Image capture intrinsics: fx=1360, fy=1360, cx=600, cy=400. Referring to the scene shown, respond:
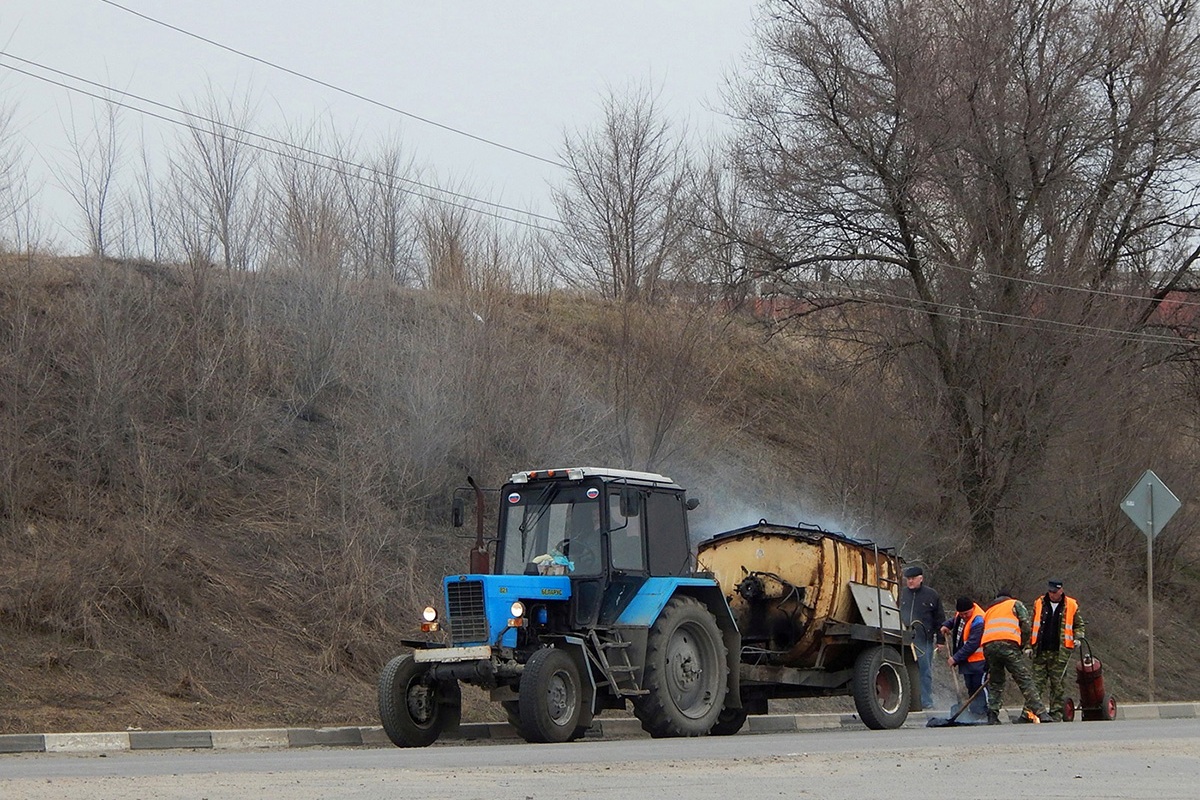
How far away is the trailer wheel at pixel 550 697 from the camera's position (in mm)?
11852

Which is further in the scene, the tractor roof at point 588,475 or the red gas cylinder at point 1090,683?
the red gas cylinder at point 1090,683

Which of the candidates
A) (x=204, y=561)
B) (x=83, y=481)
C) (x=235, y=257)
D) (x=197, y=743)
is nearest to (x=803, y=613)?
(x=197, y=743)

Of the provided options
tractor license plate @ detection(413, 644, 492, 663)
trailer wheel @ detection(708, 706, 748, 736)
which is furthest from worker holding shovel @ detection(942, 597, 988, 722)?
tractor license plate @ detection(413, 644, 492, 663)

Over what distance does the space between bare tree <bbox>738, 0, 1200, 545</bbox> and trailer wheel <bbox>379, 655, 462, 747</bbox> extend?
14626 mm

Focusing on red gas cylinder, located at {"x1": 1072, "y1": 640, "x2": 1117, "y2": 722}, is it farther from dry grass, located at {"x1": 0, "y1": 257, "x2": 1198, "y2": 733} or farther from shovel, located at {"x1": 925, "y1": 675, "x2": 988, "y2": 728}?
dry grass, located at {"x1": 0, "y1": 257, "x2": 1198, "y2": 733}

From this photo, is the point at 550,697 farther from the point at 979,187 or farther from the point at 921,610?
the point at 979,187

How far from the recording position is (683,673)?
44.4ft

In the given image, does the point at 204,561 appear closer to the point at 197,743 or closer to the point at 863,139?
the point at 197,743

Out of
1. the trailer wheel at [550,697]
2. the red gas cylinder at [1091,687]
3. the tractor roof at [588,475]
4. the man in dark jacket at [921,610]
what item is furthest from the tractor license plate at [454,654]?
the red gas cylinder at [1091,687]

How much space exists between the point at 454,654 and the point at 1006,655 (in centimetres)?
689

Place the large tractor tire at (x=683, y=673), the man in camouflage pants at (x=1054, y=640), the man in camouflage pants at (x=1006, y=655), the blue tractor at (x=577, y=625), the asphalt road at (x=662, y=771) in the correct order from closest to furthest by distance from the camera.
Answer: the asphalt road at (x=662, y=771) → the blue tractor at (x=577, y=625) → the large tractor tire at (x=683, y=673) → the man in camouflage pants at (x=1006, y=655) → the man in camouflage pants at (x=1054, y=640)

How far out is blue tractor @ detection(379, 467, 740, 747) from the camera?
12.4 meters

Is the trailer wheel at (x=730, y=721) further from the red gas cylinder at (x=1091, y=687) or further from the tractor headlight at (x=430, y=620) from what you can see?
the red gas cylinder at (x=1091, y=687)

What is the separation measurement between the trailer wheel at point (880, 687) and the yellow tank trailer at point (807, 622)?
1cm
